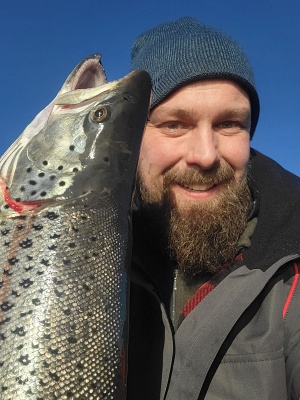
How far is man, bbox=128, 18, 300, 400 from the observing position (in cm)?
307

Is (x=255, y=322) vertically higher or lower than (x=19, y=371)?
higher

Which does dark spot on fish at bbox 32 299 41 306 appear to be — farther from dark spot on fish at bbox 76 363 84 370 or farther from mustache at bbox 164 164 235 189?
mustache at bbox 164 164 235 189

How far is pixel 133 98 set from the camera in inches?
111

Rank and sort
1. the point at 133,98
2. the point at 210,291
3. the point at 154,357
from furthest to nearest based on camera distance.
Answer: the point at 210,291
the point at 154,357
the point at 133,98

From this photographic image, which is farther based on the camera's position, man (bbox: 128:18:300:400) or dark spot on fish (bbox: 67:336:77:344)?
man (bbox: 128:18:300:400)

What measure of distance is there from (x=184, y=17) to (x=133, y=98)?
1969 mm

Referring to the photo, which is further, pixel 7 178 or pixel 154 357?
pixel 154 357

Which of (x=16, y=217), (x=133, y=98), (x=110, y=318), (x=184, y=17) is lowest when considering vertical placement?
(x=110, y=318)

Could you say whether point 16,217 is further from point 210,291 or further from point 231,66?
point 231,66

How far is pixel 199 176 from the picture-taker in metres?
3.58

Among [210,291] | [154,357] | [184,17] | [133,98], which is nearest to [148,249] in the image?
[210,291]

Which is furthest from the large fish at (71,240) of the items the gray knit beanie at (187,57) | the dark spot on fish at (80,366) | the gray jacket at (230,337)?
the gray knit beanie at (187,57)

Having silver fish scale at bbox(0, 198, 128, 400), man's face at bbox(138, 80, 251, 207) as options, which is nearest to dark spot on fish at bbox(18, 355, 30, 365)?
silver fish scale at bbox(0, 198, 128, 400)

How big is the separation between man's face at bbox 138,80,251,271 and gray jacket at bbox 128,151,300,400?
0.37 meters
